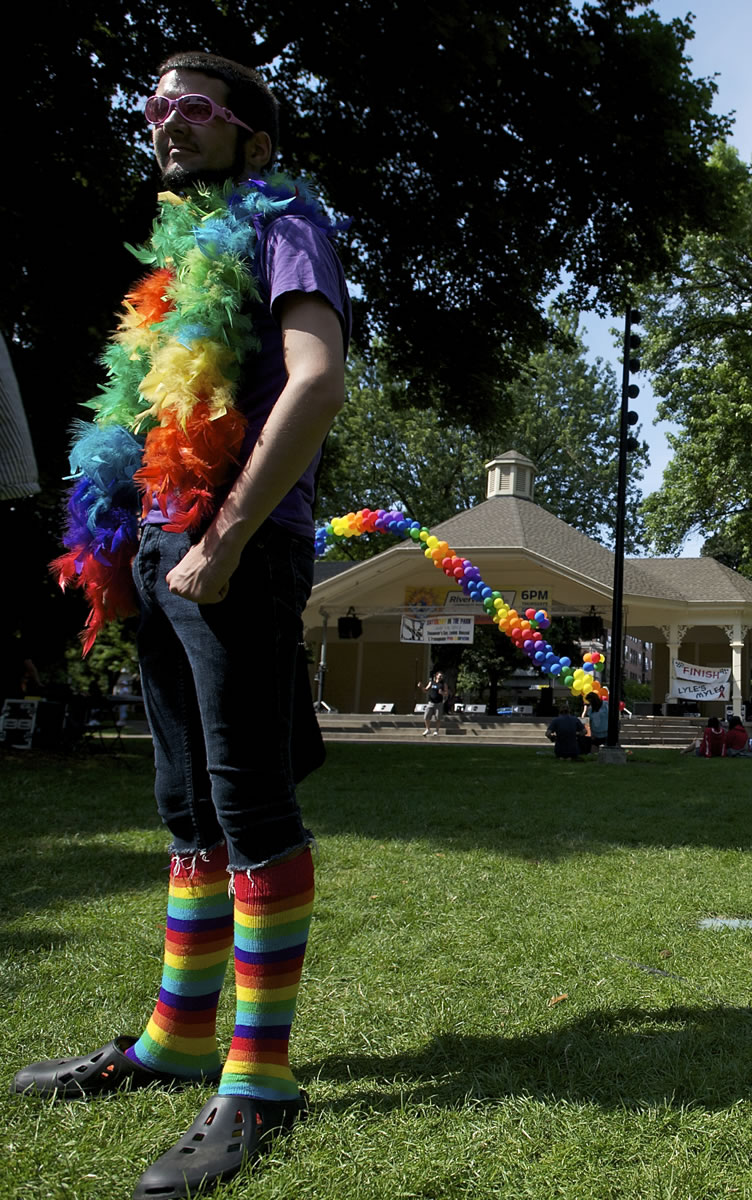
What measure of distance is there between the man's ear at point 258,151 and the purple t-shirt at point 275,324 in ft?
0.94

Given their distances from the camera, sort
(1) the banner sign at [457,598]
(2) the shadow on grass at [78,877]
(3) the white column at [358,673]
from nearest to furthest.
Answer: (2) the shadow on grass at [78,877]
(1) the banner sign at [457,598]
(3) the white column at [358,673]

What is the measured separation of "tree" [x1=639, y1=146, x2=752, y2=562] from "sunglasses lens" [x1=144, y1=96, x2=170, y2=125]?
85.6 ft

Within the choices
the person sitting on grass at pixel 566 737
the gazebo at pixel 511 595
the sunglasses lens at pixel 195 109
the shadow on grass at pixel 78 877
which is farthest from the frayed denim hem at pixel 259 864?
the gazebo at pixel 511 595

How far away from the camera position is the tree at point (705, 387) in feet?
86.2

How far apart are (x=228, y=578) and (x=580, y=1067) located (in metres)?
1.44

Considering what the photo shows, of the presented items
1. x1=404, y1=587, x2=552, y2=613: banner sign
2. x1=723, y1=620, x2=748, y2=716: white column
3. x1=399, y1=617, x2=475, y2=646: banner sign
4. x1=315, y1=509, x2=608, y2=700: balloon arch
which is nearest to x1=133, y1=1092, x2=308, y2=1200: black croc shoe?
x1=315, y1=509, x2=608, y2=700: balloon arch

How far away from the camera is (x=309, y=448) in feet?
5.89

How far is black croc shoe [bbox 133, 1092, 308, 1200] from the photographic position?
5.12 feet

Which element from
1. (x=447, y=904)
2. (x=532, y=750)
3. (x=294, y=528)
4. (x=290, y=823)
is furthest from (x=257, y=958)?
(x=532, y=750)

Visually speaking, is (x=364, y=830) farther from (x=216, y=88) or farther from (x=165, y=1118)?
(x=216, y=88)

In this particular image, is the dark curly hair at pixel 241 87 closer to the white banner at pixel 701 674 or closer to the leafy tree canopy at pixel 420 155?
the leafy tree canopy at pixel 420 155

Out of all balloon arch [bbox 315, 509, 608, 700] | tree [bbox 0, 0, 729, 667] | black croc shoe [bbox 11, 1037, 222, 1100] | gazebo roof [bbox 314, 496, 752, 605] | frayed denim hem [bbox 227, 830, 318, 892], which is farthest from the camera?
gazebo roof [bbox 314, 496, 752, 605]

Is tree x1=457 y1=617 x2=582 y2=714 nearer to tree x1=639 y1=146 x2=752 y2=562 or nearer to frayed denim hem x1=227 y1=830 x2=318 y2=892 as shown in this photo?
tree x1=639 y1=146 x2=752 y2=562

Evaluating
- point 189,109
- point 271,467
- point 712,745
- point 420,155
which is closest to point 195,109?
point 189,109
